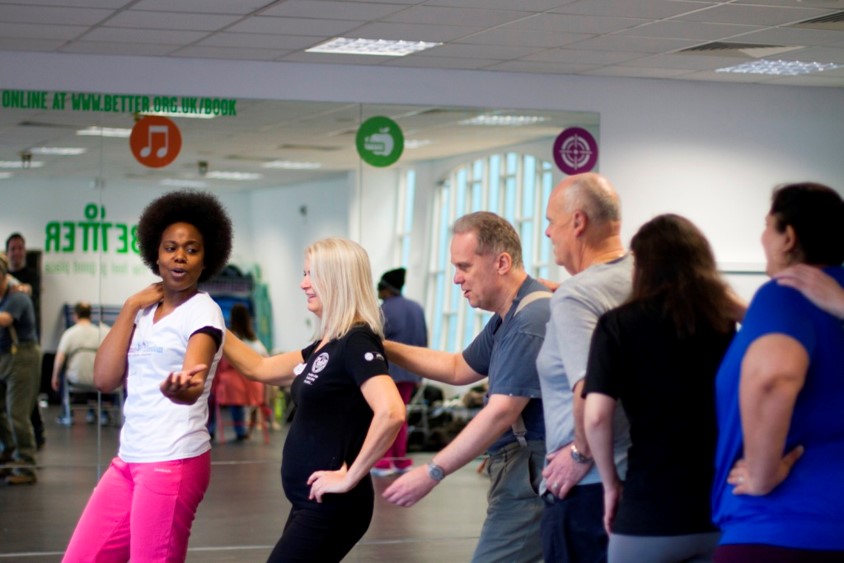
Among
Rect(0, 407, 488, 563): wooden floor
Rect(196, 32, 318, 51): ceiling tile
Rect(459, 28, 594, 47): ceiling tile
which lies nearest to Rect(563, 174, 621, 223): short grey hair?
Rect(0, 407, 488, 563): wooden floor

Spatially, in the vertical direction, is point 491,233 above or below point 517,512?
above

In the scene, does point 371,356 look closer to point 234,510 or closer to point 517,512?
point 517,512

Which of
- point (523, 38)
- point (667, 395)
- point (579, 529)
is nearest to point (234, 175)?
point (523, 38)

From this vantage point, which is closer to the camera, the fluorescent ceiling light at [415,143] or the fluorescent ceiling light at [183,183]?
the fluorescent ceiling light at [183,183]

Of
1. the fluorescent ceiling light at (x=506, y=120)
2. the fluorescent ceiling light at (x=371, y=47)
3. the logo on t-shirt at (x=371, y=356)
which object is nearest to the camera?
the logo on t-shirt at (x=371, y=356)

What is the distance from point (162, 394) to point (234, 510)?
5.09m

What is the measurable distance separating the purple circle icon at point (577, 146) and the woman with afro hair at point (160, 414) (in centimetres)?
651

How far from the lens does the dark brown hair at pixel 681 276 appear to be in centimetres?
A: 275

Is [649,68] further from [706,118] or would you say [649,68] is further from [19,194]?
[19,194]

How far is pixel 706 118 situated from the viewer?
1029 centimetres

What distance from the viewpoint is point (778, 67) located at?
9.64 metres

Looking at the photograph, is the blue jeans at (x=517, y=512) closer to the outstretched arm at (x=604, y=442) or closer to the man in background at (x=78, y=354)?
the outstretched arm at (x=604, y=442)

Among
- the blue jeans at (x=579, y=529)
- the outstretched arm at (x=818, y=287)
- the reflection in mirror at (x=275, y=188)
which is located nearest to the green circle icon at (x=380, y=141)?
the reflection in mirror at (x=275, y=188)

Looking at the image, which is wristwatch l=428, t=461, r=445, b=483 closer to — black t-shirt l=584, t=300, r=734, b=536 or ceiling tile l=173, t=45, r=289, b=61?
black t-shirt l=584, t=300, r=734, b=536
